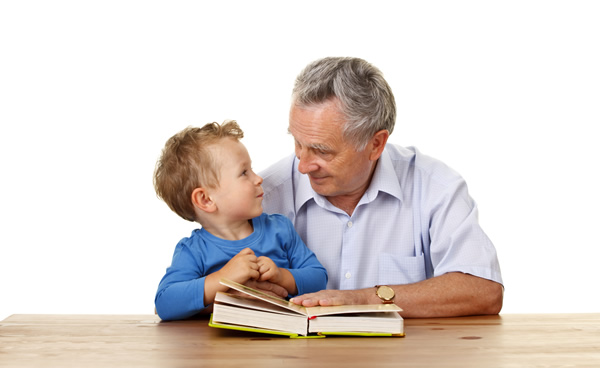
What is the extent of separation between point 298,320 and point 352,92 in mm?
968

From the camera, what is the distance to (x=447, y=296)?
7.42 ft

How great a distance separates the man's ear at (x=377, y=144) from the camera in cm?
259

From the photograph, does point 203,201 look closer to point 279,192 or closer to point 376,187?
point 279,192

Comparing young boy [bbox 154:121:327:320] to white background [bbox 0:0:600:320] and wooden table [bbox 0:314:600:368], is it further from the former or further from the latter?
white background [bbox 0:0:600:320]

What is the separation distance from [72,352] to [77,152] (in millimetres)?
2945

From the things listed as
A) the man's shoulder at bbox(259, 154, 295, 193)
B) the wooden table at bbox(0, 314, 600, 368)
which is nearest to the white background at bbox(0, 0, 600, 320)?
the man's shoulder at bbox(259, 154, 295, 193)

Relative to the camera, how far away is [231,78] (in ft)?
15.2

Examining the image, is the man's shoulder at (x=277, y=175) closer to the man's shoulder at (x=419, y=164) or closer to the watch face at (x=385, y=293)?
the man's shoulder at (x=419, y=164)

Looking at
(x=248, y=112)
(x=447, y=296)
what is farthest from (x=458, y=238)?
(x=248, y=112)

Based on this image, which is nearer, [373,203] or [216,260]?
[216,260]

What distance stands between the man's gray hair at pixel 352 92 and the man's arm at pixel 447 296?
1.92 feet

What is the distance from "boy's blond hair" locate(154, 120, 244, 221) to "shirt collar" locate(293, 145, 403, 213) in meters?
0.45

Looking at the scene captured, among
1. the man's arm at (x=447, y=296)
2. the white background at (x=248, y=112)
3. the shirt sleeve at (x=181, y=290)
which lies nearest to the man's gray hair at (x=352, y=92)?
the man's arm at (x=447, y=296)

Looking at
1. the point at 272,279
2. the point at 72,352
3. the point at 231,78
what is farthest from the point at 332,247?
the point at 231,78
